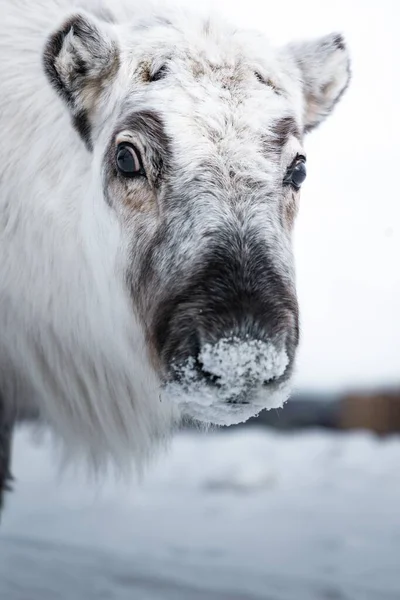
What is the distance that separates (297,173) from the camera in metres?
3.15

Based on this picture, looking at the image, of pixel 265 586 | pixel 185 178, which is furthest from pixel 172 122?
pixel 265 586

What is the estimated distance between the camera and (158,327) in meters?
2.85

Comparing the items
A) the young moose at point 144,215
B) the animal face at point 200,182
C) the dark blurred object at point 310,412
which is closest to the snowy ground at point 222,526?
the dark blurred object at point 310,412

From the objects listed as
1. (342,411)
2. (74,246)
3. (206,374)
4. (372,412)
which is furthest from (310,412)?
(206,374)

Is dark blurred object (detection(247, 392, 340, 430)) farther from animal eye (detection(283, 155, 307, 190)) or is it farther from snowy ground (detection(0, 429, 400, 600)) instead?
animal eye (detection(283, 155, 307, 190))

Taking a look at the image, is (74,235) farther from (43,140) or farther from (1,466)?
(1,466)

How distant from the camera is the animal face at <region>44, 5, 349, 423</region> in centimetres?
251

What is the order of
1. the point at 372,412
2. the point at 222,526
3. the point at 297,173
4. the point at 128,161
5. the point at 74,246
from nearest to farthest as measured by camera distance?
the point at 128,161
the point at 297,173
the point at 74,246
the point at 222,526
the point at 372,412

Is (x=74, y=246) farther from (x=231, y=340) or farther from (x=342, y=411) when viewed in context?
(x=342, y=411)

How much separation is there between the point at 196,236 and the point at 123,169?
1.46ft

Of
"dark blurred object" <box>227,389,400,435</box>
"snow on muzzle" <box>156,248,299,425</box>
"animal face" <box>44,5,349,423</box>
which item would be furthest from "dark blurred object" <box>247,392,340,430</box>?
"snow on muzzle" <box>156,248,299,425</box>

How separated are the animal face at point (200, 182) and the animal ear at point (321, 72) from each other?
40 mm

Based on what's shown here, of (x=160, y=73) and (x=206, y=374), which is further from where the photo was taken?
(x=160, y=73)

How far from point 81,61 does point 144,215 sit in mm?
660
